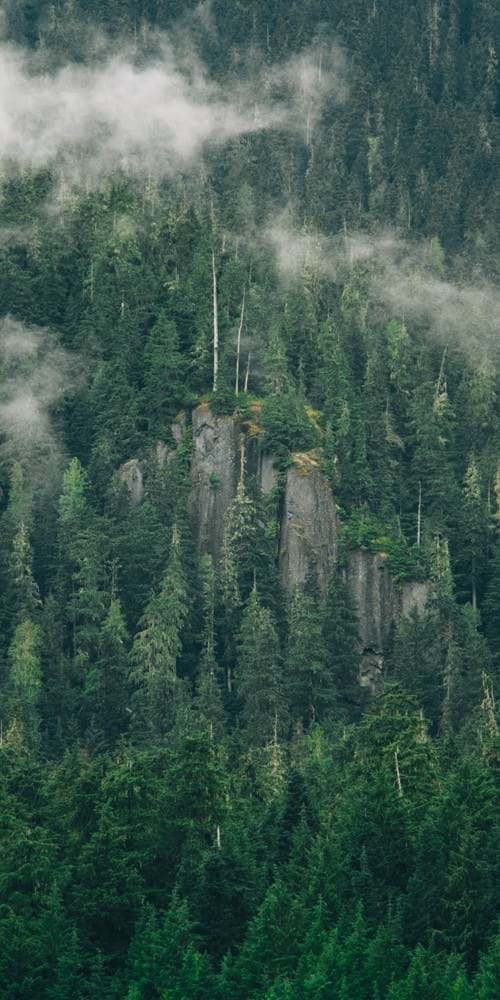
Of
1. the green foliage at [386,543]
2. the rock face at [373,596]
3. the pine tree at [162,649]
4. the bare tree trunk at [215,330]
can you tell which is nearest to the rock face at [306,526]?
the green foliage at [386,543]

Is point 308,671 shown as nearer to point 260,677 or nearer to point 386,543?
point 260,677

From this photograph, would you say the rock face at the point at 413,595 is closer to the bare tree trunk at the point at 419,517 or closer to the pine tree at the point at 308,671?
the bare tree trunk at the point at 419,517

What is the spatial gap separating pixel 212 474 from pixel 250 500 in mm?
5682

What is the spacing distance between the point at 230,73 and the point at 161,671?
8959 cm

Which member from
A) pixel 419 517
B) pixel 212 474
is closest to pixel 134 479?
pixel 212 474

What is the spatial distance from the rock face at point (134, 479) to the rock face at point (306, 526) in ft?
34.0

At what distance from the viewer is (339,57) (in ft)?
634

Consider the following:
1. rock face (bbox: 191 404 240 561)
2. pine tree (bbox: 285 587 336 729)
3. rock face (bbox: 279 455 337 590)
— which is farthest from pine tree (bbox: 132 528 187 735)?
rock face (bbox: 279 455 337 590)

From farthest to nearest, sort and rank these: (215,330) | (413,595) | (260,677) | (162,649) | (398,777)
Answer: (215,330) → (413,595) → (162,649) → (260,677) → (398,777)

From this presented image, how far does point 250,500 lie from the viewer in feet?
420

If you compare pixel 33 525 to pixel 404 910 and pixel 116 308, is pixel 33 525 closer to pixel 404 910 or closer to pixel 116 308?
pixel 116 308

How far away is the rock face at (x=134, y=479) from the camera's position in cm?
13525

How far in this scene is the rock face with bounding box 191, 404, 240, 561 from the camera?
131000mm

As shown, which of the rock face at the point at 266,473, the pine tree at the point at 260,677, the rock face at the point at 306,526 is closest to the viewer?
the pine tree at the point at 260,677
